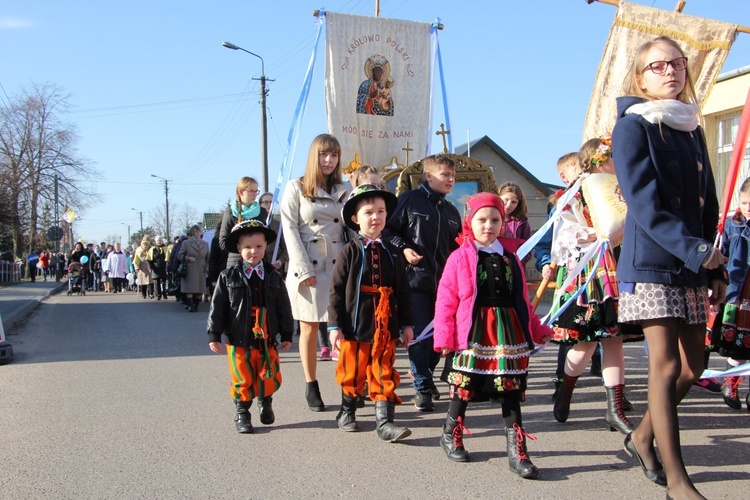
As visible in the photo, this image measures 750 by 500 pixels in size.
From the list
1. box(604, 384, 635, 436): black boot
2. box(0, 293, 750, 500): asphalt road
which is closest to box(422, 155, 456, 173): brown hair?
box(0, 293, 750, 500): asphalt road

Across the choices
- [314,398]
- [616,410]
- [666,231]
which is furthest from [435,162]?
[666,231]

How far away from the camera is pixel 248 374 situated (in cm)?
482

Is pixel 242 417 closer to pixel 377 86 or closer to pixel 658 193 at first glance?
pixel 658 193

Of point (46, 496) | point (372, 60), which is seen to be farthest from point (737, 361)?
point (372, 60)

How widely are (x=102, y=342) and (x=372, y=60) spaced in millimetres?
5867

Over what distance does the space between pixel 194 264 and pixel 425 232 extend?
10.7 meters

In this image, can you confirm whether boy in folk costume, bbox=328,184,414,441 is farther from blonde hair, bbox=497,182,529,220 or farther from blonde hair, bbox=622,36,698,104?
blonde hair, bbox=497,182,529,220

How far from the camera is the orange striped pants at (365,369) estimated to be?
15.1 feet

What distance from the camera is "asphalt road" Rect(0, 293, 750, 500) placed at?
356cm

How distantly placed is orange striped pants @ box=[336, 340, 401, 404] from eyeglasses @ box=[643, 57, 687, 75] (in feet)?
7.61

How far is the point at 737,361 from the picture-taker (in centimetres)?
541

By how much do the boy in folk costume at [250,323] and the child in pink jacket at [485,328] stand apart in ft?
4.53

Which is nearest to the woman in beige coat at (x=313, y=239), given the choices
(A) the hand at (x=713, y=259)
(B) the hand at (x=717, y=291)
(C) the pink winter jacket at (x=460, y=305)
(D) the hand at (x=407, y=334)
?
(D) the hand at (x=407, y=334)

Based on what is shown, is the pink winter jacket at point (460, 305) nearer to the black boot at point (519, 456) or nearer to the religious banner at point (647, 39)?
the black boot at point (519, 456)
